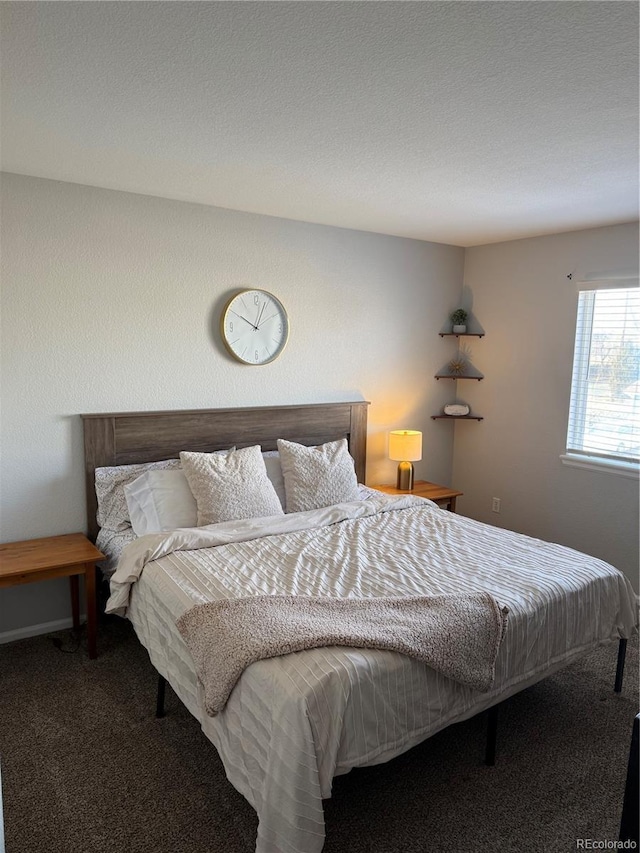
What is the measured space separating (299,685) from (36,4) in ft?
6.42

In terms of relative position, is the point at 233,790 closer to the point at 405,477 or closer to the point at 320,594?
the point at 320,594

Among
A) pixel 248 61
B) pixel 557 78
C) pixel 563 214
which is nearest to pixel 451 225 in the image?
pixel 563 214

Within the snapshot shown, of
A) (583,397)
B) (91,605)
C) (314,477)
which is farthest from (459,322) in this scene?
(91,605)

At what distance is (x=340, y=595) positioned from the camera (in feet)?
7.81

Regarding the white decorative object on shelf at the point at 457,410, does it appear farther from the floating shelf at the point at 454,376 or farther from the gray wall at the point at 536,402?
the floating shelf at the point at 454,376

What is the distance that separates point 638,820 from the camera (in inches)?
49.9

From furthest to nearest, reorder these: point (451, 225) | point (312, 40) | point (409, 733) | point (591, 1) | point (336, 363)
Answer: point (336, 363) → point (451, 225) → point (409, 733) → point (312, 40) → point (591, 1)

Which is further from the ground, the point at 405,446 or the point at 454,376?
the point at 454,376

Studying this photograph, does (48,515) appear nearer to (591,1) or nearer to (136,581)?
(136,581)

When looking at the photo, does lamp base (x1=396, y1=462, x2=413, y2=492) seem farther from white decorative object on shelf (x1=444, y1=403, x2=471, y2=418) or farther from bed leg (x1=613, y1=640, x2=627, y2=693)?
bed leg (x1=613, y1=640, x2=627, y2=693)

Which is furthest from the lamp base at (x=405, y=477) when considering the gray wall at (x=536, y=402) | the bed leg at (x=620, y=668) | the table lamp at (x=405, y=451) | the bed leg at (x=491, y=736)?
the bed leg at (x=491, y=736)

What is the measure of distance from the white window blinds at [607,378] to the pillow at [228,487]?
2.22 metres

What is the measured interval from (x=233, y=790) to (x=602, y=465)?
3039mm

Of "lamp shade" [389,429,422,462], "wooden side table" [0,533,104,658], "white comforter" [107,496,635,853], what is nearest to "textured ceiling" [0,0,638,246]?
"lamp shade" [389,429,422,462]
